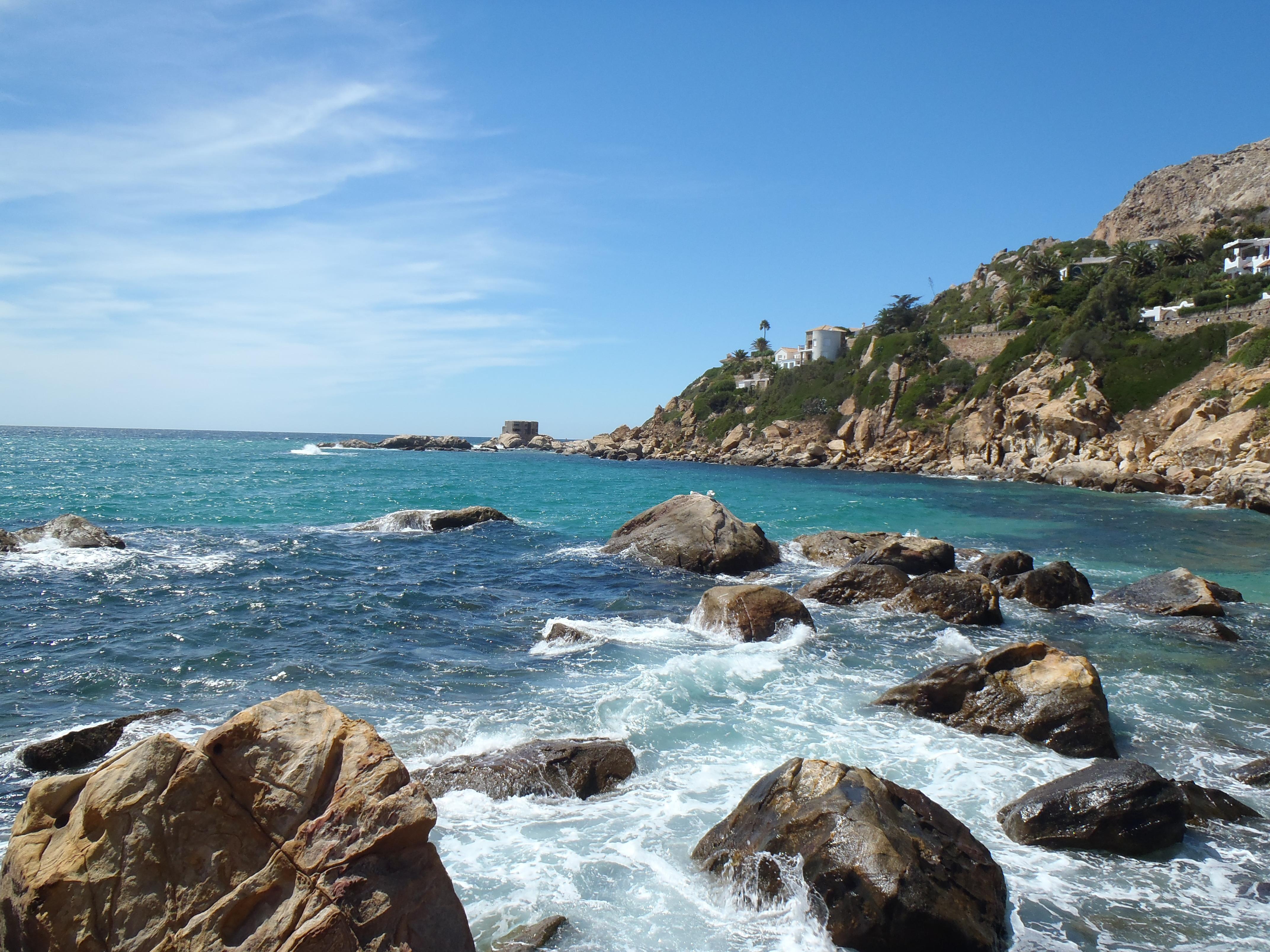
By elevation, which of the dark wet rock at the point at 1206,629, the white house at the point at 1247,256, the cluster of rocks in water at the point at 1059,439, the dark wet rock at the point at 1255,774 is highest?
the white house at the point at 1247,256

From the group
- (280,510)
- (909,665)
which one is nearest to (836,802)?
(909,665)

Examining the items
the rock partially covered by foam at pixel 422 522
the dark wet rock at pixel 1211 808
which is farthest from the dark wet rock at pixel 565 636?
the rock partially covered by foam at pixel 422 522

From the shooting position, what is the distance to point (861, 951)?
660cm

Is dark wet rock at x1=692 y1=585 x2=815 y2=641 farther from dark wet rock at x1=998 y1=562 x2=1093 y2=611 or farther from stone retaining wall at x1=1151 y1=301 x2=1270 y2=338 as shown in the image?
stone retaining wall at x1=1151 y1=301 x2=1270 y2=338

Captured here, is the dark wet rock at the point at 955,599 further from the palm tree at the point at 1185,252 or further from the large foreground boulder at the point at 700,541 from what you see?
the palm tree at the point at 1185,252

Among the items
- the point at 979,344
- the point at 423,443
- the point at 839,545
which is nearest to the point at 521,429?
the point at 423,443

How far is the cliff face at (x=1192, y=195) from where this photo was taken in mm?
107812

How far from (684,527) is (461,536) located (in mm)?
10022

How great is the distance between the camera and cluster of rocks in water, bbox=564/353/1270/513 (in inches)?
1946

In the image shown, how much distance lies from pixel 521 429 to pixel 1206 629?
14767cm

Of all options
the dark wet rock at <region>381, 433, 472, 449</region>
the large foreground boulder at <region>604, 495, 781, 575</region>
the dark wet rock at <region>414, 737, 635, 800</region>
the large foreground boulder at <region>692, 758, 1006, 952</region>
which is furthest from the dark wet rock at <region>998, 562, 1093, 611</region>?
the dark wet rock at <region>381, 433, 472, 449</region>

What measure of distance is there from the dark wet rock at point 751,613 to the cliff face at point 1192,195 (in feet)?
390

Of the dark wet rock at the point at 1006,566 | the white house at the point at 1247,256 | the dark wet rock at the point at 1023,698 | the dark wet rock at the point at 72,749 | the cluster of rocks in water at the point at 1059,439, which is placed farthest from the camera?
the white house at the point at 1247,256

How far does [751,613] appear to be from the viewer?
55.1 ft
